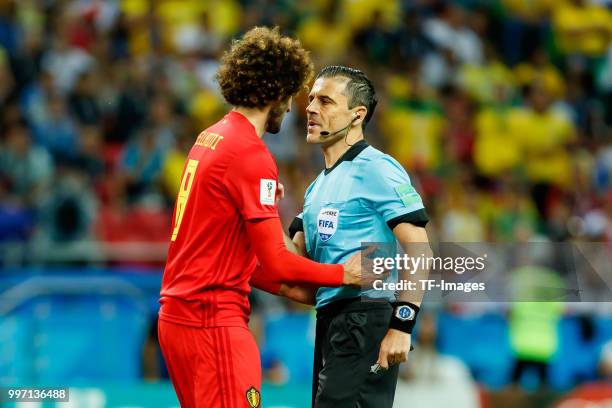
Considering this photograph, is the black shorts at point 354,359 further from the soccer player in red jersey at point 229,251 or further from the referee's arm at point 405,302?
the soccer player in red jersey at point 229,251

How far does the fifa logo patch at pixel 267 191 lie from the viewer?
5.11 meters

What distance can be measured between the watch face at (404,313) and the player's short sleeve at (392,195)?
0.37 m

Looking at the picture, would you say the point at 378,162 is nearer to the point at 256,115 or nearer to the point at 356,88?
the point at 356,88

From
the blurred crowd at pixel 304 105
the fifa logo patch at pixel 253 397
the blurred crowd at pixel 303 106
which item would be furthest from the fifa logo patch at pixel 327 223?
the blurred crowd at pixel 303 106

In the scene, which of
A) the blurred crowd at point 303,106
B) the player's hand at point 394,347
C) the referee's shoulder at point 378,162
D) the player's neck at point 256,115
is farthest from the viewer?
the blurred crowd at point 303,106

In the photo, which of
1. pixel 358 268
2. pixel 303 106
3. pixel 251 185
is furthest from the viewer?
pixel 303 106

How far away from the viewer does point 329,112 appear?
5.58 metres

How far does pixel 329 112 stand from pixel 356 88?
0.61ft

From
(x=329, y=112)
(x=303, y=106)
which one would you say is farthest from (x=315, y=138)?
(x=303, y=106)

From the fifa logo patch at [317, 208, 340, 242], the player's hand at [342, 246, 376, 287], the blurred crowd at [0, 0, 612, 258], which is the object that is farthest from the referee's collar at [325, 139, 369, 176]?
the blurred crowd at [0, 0, 612, 258]

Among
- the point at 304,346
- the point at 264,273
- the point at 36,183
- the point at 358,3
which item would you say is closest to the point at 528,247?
the point at 304,346

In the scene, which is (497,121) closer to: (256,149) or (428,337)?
(428,337)

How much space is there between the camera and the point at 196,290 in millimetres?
5137

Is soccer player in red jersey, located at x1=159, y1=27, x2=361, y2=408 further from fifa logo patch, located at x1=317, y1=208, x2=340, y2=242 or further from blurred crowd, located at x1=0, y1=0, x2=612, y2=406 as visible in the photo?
blurred crowd, located at x1=0, y1=0, x2=612, y2=406
